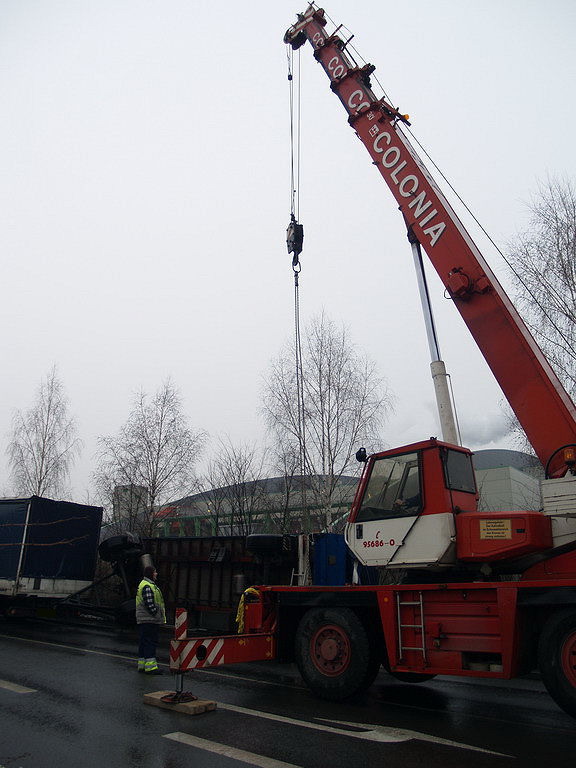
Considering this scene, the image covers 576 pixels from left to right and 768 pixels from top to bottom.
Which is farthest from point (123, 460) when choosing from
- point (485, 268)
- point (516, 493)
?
point (516, 493)

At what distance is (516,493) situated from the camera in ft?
113

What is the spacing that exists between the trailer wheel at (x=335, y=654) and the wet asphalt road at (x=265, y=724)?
0.21 meters

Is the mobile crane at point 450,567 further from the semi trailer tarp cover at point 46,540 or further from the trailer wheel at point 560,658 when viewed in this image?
the semi trailer tarp cover at point 46,540

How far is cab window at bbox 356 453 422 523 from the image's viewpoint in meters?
7.11

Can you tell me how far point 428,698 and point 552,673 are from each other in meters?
2.31

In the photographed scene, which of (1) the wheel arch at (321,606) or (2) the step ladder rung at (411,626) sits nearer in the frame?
(2) the step ladder rung at (411,626)

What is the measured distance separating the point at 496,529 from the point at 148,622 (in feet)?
17.5

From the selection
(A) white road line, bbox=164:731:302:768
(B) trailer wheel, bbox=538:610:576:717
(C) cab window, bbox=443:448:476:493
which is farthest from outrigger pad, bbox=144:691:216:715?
(C) cab window, bbox=443:448:476:493

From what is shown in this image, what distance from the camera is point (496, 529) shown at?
21.3 ft

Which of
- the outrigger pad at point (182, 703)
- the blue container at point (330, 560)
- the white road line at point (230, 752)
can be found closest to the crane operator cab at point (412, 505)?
the blue container at point (330, 560)

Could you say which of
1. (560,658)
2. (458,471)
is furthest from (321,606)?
(560,658)

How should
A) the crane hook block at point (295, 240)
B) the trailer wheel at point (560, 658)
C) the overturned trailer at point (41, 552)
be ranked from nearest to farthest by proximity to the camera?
the trailer wheel at point (560, 658)
the crane hook block at point (295, 240)
the overturned trailer at point (41, 552)

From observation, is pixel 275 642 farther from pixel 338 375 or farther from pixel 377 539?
pixel 338 375

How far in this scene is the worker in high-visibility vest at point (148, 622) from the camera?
8.38 metres
